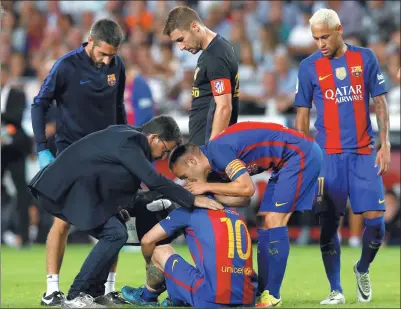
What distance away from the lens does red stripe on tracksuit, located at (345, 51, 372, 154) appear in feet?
27.8

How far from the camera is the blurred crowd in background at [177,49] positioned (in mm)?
14305

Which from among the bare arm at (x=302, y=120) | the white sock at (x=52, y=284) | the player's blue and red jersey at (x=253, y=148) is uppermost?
the bare arm at (x=302, y=120)

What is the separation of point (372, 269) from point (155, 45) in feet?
23.3

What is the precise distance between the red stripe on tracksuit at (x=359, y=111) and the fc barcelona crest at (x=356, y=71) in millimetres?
16

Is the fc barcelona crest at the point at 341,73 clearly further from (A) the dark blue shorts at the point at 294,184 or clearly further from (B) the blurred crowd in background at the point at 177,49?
(B) the blurred crowd in background at the point at 177,49

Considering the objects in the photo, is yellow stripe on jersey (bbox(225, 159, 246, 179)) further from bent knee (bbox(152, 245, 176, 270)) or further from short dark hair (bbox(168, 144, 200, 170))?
bent knee (bbox(152, 245, 176, 270))

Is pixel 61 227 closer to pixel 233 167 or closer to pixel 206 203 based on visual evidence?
pixel 206 203

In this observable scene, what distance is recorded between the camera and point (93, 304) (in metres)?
7.19

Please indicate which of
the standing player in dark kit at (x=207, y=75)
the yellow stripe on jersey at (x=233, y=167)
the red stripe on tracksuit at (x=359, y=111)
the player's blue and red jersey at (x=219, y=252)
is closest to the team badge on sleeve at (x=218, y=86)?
the standing player in dark kit at (x=207, y=75)

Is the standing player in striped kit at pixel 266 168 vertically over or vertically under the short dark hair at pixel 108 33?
under

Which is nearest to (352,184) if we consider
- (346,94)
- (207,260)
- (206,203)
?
(346,94)

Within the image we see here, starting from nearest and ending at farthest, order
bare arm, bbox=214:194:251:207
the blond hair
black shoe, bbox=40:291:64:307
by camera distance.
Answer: bare arm, bbox=214:194:251:207 → black shoe, bbox=40:291:64:307 → the blond hair

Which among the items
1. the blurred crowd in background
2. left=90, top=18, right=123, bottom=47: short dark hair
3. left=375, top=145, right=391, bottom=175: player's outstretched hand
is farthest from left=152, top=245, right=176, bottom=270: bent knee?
the blurred crowd in background

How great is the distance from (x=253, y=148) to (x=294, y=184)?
42 centimetres
